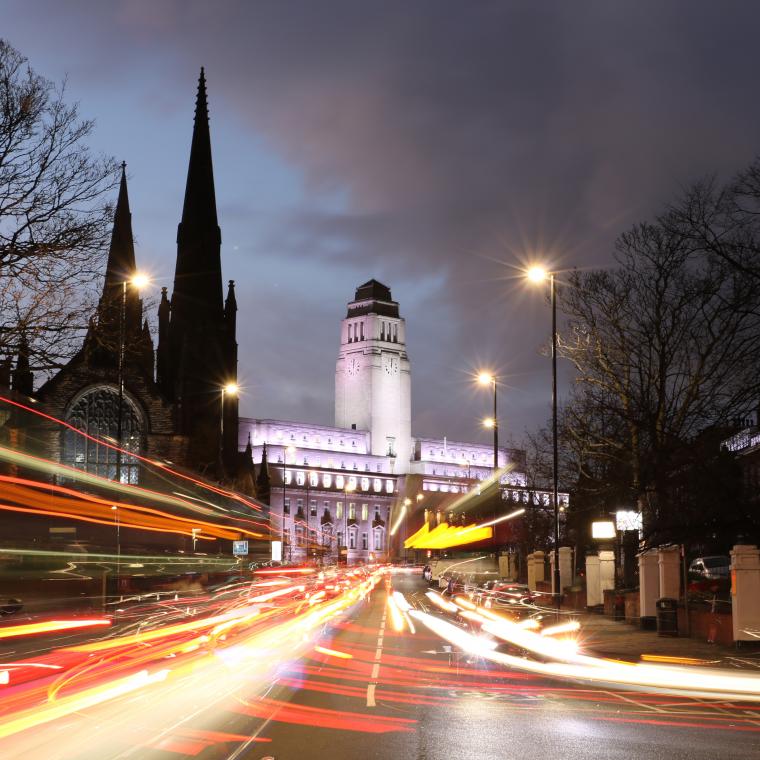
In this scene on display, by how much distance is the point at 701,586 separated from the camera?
1307 inches

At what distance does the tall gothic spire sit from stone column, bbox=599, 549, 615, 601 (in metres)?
83.6

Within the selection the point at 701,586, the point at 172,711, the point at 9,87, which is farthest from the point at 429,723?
the point at 701,586

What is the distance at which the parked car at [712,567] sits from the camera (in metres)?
39.4

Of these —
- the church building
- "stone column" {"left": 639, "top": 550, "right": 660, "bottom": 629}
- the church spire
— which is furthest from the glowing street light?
the church spire

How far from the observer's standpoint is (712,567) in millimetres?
40281

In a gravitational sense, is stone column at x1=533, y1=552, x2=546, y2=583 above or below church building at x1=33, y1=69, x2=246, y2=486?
below

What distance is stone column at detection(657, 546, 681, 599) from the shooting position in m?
28.8

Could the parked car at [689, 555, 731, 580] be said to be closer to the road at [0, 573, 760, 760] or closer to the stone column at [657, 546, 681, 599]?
the stone column at [657, 546, 681, 599]

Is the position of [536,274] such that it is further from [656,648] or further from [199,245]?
[199,245]

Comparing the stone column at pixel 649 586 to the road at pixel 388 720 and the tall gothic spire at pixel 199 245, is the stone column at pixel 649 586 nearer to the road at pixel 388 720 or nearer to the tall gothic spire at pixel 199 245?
the road at pixel 388 720

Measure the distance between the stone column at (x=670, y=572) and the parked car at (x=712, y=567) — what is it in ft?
33.9

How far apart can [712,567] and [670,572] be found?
12269 millimetres

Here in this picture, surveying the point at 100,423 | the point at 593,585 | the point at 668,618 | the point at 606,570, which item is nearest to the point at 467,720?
the point at 668,618

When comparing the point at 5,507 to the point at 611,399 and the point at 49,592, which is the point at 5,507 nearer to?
the point at 49,592
